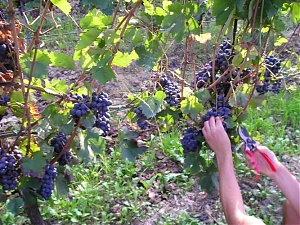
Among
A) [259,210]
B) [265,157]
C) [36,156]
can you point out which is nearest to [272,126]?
[259,210]

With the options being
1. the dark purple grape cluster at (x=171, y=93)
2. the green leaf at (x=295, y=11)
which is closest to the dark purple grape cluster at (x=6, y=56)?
the dark purple grape cluster at (x=171, y=93)

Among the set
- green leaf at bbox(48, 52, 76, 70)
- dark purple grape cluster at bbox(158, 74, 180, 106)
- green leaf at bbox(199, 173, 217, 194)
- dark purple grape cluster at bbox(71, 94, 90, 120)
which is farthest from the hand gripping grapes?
green leaf at bbox(48, 52, 76, 70)

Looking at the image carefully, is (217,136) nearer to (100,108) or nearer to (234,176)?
(234,176)

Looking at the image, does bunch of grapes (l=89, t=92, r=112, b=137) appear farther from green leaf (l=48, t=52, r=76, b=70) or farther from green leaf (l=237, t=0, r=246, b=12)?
green leaf (l=237, t=0, r=246, b=12)

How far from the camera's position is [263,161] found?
1893 mm

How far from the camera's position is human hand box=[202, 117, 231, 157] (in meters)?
1.78

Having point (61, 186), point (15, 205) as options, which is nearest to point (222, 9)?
point (61, 186)

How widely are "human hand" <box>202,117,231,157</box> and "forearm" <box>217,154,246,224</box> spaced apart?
0.13 feet

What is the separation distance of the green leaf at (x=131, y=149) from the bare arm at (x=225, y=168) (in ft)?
1.00

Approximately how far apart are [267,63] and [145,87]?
0.63 m

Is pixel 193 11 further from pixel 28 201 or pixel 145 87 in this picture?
pixel 28 201

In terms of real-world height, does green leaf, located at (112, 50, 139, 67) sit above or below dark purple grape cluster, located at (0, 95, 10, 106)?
above

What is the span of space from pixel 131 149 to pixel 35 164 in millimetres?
444

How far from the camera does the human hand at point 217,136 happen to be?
70.0 inches
